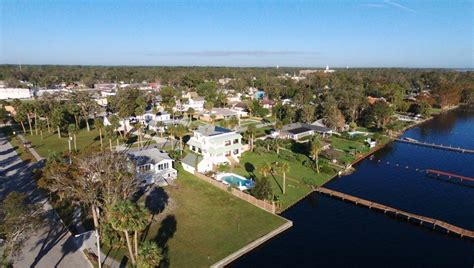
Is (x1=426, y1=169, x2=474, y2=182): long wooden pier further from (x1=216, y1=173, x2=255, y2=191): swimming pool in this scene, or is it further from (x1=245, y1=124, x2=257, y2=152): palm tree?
(x1=216, y1=173, x2=255, y2=191): swimming pool

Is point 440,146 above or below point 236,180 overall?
below

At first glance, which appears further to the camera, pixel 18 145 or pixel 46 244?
pixel 18 145

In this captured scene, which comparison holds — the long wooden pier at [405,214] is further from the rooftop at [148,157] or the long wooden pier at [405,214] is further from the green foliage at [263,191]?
the rooftop at [148,157]

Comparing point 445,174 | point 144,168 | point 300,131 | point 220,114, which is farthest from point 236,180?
point 220,114

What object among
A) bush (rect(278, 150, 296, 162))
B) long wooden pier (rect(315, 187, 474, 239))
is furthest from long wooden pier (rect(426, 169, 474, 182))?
bush (rect(278, 150, 296, 162))

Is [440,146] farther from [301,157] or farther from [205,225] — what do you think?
[205,225]

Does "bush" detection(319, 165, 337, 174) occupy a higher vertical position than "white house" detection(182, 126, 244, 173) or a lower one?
lower

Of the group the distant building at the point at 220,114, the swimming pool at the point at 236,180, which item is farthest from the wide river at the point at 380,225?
the distant building at the point at 220,114
